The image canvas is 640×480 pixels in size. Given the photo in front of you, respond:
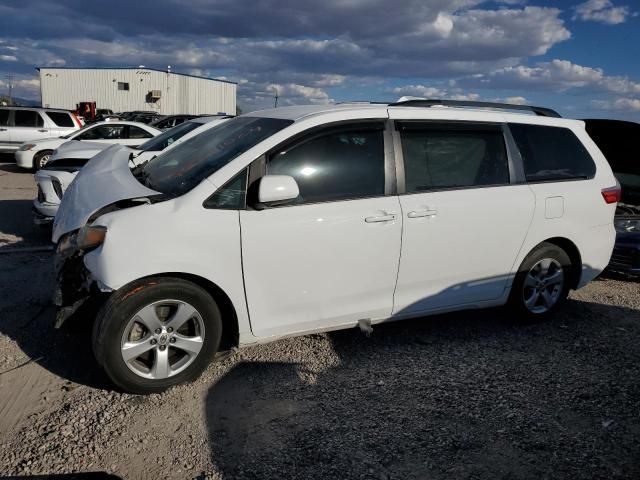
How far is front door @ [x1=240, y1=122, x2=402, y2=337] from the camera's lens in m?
3.31

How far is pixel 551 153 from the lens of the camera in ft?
14.6

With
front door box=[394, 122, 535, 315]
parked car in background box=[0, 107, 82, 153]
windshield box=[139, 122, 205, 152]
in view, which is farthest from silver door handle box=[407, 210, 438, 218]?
parked car in background box=[0, 107, 82, 153]

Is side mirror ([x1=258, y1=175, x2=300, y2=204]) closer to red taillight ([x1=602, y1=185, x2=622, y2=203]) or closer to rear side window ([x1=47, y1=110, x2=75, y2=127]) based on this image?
red taillight ([x1=602, y1=185, x2=622, y2=203])

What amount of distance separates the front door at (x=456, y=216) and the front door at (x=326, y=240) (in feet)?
0.59

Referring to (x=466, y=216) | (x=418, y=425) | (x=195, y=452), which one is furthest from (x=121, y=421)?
(x=466, y=216)

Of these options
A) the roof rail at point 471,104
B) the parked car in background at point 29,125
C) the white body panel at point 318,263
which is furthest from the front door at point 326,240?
the parked car in background at point 29,125

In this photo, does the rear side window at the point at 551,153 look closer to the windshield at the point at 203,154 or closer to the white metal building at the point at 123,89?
the windshield at the point at 203,154

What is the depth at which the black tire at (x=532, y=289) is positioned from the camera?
4.36 m

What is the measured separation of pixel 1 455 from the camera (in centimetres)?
267

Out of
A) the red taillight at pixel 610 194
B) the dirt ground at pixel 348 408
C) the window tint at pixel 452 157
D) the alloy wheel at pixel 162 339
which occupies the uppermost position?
the window tint at pixel 452 157

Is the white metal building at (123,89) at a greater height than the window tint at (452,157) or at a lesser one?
greater

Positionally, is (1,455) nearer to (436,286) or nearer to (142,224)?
(142,224)

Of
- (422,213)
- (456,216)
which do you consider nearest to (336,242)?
(422,213)

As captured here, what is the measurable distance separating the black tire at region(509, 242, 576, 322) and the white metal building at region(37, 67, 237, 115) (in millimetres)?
50782
